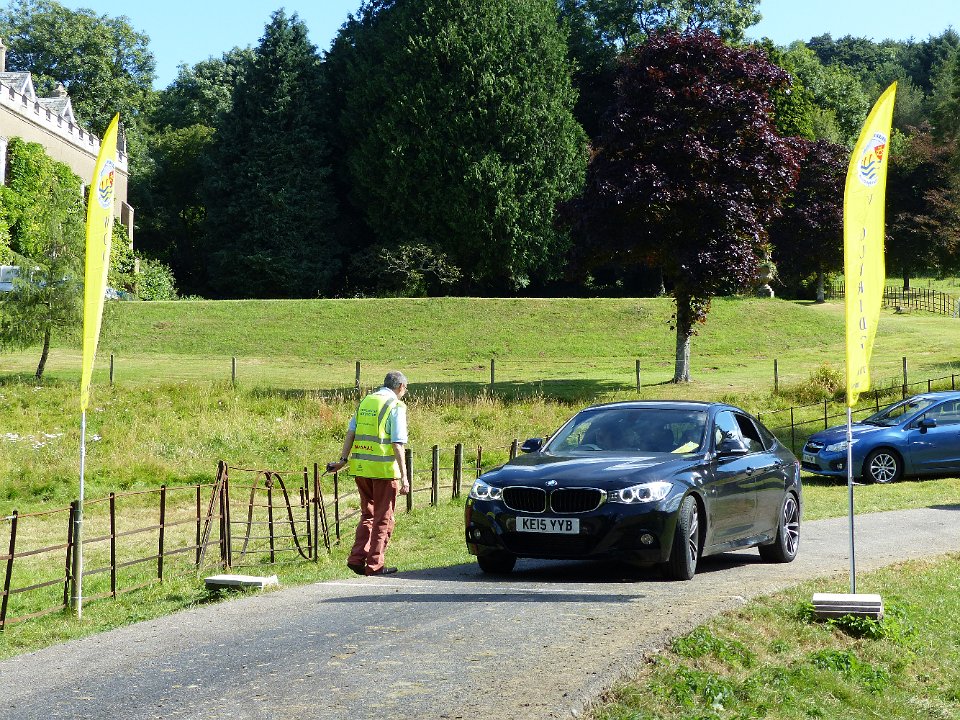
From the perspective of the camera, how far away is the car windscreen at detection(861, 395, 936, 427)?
24.3 meters

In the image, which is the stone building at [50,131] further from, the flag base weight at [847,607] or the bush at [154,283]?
the flag base weight at [847,607]

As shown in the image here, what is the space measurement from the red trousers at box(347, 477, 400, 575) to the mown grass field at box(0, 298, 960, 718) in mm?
488

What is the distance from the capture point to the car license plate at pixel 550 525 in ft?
34.9

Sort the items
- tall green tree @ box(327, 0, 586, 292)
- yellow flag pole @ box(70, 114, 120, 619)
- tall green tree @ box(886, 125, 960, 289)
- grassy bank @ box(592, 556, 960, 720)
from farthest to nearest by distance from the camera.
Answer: tall green tree @ box(886, 125, 960, 289) → tall green tree @ box(327, 0, 586, 292) → yellow flag pole @ box(70, 114, 120, 619) → grassy bank @ box(592, 556, 960, 720)

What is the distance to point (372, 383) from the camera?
39.2 m

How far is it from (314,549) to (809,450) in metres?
12.6

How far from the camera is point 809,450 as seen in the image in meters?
24.5

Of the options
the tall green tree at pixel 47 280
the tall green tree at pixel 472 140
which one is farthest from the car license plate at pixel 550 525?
the tall green tree at pixel 472 140

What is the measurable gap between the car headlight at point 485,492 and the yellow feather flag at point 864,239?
324cm

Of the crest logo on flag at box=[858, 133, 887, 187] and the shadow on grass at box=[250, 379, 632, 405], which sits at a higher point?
the crest logo on flag at box=[858, 133, 887, 187]

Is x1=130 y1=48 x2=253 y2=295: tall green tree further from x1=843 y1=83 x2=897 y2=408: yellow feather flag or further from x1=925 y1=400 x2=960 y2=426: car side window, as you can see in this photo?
x1=843 y1=83 x2=897 y2=408: yellow feather flag

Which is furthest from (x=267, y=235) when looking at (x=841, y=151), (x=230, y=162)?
(x=841, y=151)

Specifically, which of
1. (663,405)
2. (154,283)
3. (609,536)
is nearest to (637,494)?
(609,536)

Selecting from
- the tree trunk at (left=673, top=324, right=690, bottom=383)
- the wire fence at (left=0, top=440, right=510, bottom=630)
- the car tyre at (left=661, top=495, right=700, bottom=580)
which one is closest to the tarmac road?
the car tyre at (left=661, top=495, right=700, bottom=580)
